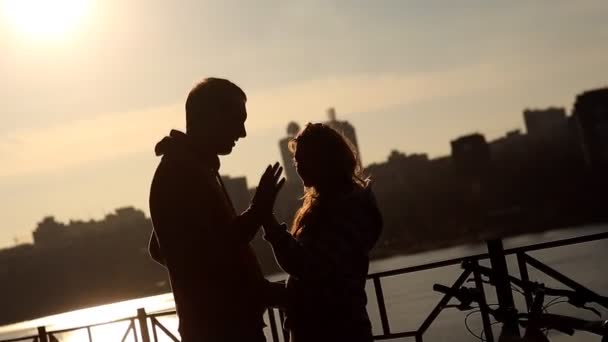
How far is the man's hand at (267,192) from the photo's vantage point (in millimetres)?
3127

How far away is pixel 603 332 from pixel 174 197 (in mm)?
2004

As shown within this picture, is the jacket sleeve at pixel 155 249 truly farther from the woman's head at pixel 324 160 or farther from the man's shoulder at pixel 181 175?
the woman's head at pixel 324 160

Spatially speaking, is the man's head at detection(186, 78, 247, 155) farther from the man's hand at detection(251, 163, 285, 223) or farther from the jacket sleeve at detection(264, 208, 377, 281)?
the jacket sleeve at detection(264, 208, 377, 281)

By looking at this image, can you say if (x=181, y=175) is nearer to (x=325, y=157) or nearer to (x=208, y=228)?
(x=208, y=228)

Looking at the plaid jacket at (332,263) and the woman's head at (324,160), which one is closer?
the plaid jacket at (332,263)

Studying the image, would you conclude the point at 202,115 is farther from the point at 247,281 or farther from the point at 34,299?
the point at 34,299

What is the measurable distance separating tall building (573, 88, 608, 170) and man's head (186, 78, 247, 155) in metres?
175

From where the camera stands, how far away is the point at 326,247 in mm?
3285

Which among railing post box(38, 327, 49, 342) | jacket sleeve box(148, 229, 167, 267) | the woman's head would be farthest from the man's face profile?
railing post box(38, 327, 49, 342)

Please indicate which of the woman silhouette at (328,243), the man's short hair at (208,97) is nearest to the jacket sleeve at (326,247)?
the woman silhouette at (328,243)

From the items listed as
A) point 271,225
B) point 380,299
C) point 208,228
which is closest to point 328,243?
point 271,225

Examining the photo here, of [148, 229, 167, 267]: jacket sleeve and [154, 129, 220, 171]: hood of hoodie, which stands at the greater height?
[154, 129, 220, 171]: hood of hoodie

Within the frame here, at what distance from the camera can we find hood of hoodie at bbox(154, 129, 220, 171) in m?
3.17

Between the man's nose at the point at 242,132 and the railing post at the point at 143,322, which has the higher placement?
the man's nose at the point at 242,132
